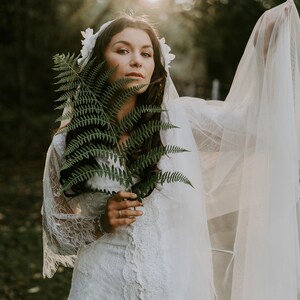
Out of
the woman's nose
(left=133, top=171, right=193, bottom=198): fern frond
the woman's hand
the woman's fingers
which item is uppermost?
the woman's nose

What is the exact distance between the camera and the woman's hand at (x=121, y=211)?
197cm

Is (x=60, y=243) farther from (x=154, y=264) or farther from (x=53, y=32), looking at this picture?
(x=53, y=32)

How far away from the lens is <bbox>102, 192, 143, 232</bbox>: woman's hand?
1.97m

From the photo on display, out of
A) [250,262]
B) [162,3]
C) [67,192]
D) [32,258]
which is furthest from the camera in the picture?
[162,3]

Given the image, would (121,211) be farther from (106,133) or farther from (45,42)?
(45,42)

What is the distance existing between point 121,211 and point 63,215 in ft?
1.31

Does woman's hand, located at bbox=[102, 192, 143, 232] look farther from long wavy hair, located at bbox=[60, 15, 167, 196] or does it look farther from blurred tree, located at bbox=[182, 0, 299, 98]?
blurred tree, located at bbox=[182, 0, 299, 98]

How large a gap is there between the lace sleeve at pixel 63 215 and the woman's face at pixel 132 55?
0.44 m

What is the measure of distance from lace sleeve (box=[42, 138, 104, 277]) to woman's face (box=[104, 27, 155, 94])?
44cm

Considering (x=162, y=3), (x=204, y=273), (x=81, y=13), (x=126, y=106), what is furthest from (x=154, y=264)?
(x=81, y=13)

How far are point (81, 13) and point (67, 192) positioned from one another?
37.5 feet

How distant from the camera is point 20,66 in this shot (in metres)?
13.2

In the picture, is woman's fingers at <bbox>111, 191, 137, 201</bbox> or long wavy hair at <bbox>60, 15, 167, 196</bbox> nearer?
woman's fingers at <bbox>111, 191, 137, 201</bbox>

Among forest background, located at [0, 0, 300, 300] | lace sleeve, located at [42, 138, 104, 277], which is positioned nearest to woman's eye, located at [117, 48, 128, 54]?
lace sleeve, located at [42, 138, 104, 277]
